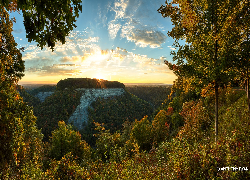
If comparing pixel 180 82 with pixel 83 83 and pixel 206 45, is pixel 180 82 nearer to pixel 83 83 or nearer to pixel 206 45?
pixel 206 45

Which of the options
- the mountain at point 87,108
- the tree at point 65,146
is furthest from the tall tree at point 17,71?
the mountain at point 87,108

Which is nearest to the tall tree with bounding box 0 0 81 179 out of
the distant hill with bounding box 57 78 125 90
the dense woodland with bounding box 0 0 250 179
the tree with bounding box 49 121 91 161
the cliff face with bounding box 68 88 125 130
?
the dense woodland with bounding box 0 0 250 179

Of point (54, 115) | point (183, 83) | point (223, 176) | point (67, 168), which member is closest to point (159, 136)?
point (183, 83)

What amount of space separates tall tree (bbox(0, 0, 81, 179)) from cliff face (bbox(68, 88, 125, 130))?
51.1m

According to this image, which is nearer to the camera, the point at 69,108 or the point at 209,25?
the point at 209,25

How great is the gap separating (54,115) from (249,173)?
6131 centimetres

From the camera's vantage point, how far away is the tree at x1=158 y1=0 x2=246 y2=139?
20.5 ft

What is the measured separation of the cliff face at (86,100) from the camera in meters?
56.9

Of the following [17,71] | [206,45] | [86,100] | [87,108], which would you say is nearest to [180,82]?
[206,45]

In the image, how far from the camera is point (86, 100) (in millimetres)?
69750

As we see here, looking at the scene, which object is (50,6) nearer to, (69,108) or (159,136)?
(159,136)

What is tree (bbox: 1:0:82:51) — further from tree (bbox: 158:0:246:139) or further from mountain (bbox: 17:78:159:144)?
mountain (bbox: 17:78:159:144)

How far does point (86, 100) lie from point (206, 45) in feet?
222

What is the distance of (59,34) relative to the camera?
350cm
